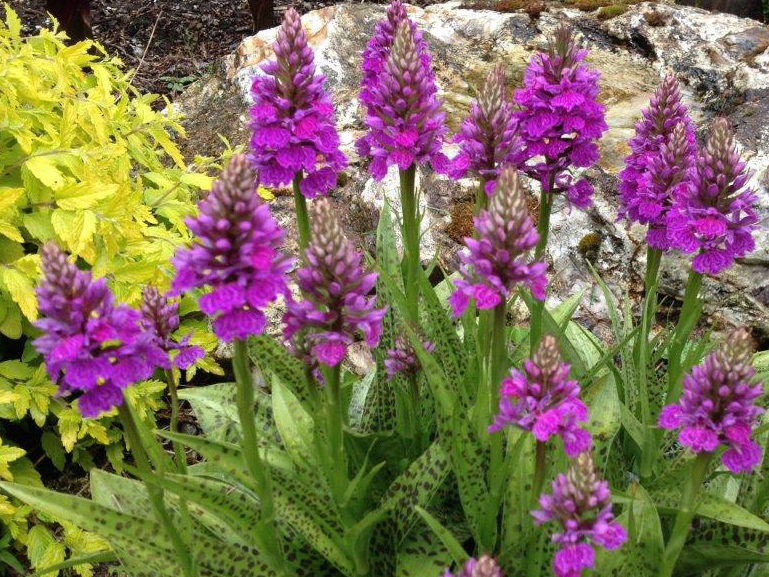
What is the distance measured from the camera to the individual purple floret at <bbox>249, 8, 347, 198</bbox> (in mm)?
2424

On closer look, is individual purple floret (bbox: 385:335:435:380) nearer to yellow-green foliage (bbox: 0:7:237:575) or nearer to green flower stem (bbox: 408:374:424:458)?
green flower stem (bbox: 408:374:424:458)

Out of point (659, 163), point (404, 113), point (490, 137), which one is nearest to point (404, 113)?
point (404, 113)

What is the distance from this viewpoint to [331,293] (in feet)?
6.19

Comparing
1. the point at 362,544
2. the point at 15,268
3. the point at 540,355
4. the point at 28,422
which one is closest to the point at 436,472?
the point at 362,544

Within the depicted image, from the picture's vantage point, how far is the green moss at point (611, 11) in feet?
18.7

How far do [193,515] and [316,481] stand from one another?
0.46m

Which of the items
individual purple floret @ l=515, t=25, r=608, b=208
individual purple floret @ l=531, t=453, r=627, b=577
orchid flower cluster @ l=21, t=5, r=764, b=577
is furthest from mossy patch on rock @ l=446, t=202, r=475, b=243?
individual purple floret @ l=531, t=453, r=627, b=577

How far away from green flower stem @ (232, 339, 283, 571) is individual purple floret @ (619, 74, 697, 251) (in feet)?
5.29

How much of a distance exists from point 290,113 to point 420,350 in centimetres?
88

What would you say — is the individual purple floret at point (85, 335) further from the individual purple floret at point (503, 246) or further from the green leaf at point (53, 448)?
the green leaf at point (53, 448)

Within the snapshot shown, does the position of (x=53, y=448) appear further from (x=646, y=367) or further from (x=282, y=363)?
(x=646, y=367)

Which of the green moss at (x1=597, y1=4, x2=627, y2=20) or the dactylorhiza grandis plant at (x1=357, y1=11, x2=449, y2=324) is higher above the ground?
the dactylorhiza grandis plant at (x1=357, y1=11, x2=449, y2=324)

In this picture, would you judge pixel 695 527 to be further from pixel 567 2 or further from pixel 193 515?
pixel 567 2

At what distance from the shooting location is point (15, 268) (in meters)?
3.25
